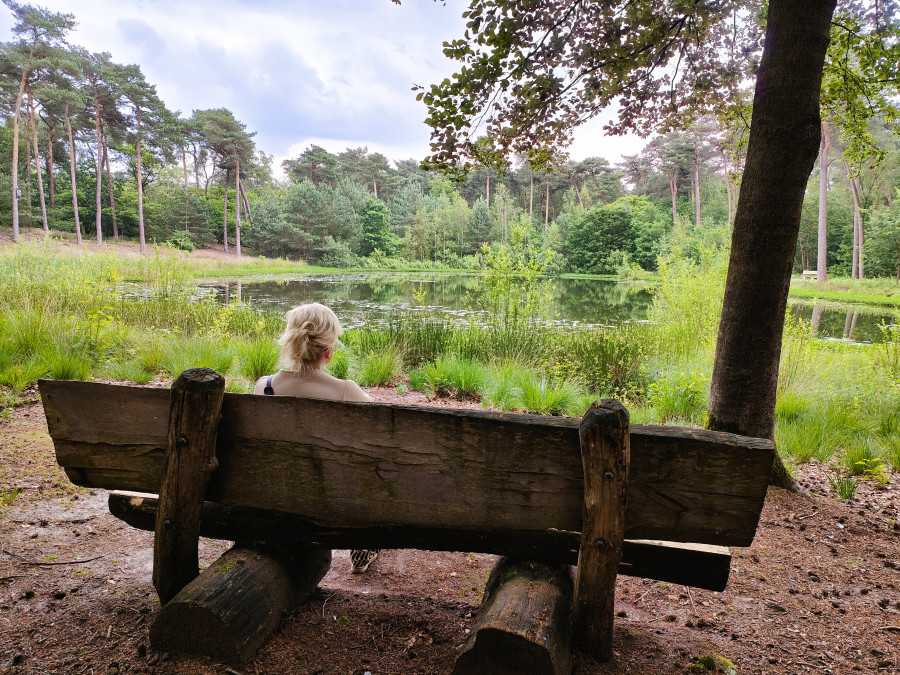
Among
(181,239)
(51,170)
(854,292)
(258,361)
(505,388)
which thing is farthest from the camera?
(181,239)

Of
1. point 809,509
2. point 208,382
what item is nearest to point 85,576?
point 208,382

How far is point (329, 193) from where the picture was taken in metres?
44.8

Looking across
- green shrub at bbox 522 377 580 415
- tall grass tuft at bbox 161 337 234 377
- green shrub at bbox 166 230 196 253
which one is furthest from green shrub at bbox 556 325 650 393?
green shrub at bbox 166 230 196 253

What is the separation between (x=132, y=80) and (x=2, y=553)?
36.6m

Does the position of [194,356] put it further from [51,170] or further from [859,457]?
[51,170]

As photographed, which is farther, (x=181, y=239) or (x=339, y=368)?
(x=181, y=239)

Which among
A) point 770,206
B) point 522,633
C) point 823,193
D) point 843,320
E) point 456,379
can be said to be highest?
point 823,193

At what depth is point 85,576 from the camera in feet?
6.48

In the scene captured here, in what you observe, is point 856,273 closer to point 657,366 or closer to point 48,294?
point 657,366

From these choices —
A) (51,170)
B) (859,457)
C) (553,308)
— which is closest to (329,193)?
(51,170)

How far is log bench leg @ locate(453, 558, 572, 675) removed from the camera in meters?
1.12

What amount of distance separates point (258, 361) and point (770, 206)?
5.32 meters

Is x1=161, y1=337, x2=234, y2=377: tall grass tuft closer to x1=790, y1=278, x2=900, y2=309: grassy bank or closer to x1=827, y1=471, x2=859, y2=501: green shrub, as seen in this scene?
x1=827, y1=471, x2=859, y2=501: green shrub

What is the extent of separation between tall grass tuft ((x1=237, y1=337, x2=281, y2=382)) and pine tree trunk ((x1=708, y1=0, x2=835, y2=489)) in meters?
4.75
